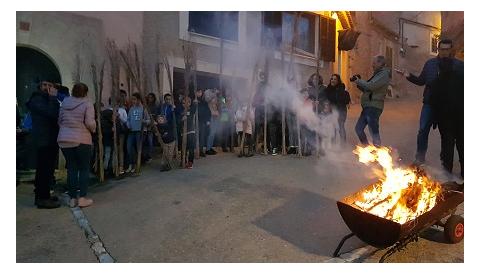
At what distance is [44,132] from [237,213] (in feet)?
8.49

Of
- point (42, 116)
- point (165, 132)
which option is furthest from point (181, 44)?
point (42, 116)

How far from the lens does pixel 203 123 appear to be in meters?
7.38

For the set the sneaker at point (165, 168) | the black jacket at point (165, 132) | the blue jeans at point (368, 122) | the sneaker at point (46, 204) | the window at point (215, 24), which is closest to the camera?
the sneaker at point (46, 204)

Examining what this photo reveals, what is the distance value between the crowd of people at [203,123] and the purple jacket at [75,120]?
12 mm

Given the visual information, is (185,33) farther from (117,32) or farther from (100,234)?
(100,234)

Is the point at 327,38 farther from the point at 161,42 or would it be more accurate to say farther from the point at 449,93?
the point at 449,93

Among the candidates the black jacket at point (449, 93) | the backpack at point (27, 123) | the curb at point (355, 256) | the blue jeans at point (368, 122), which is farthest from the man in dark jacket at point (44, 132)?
the black jacket at point (449, 93)

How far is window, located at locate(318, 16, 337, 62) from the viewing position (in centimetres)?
1039

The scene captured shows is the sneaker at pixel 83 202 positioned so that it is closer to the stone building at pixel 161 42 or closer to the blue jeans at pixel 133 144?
the blue jeans at pixel 133 144

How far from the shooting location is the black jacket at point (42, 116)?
15.5ft

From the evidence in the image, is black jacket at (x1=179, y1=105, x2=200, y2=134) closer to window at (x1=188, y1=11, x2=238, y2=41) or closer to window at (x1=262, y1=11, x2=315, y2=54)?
window at (x1=188, y1=11, x2=238, y2=41)

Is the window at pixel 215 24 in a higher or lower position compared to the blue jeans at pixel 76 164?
higher

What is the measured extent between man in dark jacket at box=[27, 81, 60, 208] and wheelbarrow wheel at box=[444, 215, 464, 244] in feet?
14.8

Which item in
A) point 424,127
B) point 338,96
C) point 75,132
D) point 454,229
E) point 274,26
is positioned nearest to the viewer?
point 454,229
